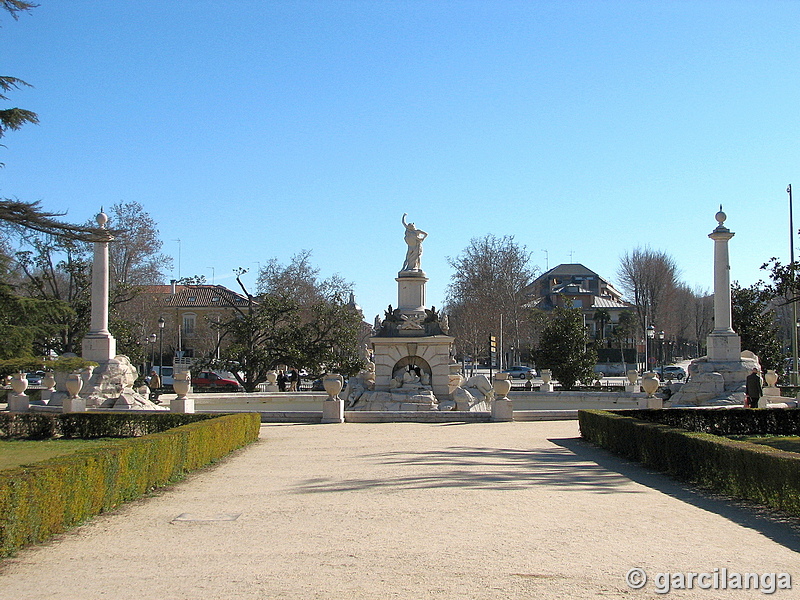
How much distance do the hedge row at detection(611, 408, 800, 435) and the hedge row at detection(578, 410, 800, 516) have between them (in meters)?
2.72

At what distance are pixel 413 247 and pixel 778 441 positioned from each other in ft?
46.4

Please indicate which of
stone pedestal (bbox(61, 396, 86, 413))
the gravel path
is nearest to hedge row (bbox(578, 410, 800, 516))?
the gravel path

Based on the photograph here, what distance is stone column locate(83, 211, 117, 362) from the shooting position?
27.6m

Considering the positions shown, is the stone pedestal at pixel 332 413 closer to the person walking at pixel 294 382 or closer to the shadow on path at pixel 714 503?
the shadow on path at pixel 714 503

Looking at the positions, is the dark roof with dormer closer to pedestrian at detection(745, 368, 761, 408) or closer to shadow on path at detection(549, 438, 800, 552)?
pedestrian at detection(745, 368, 761, 408)

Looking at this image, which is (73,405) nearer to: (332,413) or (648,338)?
(332,413)

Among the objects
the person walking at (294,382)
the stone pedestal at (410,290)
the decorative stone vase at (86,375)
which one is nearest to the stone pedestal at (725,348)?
the stone pedestal at (410,290)

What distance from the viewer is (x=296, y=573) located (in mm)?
7090

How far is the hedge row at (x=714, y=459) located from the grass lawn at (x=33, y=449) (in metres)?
10.5

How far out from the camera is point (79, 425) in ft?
65.2

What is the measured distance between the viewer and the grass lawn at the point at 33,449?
48.2 ft

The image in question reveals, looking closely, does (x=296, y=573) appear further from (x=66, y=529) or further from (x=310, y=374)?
(x=310, y=374)

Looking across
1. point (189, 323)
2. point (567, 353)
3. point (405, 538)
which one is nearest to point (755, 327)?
point (567, 353)

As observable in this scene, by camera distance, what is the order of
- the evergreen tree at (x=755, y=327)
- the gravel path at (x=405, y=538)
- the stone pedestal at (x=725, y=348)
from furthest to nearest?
the evergreen tree at (x=755, y=327), the stone pedestal at (x=725, y=348), the gravel path at (x=405, y=538)
